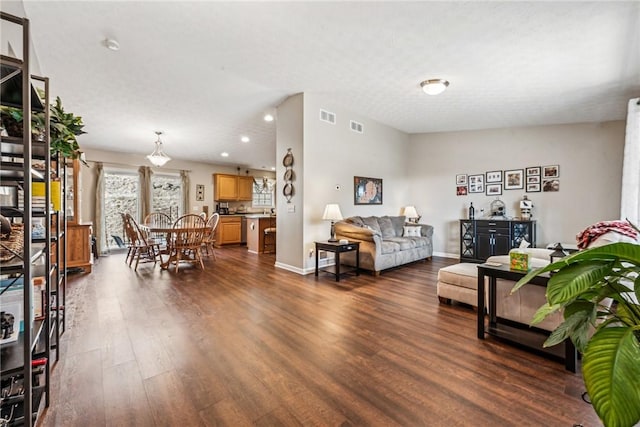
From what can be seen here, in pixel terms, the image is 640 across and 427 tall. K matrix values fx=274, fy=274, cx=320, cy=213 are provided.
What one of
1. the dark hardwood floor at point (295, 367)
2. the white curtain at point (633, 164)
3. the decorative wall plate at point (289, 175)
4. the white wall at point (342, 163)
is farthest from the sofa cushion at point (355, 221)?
the white curtain at point (633, 164)

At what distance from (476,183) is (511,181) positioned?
632 mm

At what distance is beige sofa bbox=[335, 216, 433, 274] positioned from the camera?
14.9 feet

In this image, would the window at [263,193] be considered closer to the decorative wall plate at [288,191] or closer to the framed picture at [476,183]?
the decorative wall plate at [288,191]

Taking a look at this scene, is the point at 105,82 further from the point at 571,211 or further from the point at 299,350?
the point at 571,211

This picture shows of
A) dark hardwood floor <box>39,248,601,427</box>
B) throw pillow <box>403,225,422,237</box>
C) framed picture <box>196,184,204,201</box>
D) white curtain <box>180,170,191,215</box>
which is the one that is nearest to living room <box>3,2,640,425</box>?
dark hardwood floor <box>39,248,601,427</box>

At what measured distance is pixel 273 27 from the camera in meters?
2.69

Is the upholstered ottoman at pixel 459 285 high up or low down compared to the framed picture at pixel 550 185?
down

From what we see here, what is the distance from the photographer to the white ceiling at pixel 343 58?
8.13ft

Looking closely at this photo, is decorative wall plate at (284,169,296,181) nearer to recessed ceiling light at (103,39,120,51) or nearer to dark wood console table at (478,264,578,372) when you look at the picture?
recessed ceiling light at (103,39,120,51)

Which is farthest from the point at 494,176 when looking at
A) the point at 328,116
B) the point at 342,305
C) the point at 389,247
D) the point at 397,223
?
the point at 342,305

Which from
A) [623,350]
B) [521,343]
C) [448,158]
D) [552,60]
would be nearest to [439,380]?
[521,343]

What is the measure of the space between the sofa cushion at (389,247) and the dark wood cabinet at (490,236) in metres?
1.90

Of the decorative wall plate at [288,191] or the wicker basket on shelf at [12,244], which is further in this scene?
the decorative wall plate at [288,191]

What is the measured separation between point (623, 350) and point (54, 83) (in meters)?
5.91
